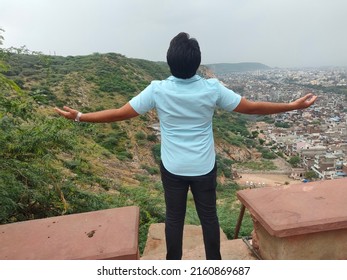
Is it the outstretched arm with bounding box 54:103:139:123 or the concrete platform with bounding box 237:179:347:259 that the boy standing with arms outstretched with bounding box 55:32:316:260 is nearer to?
the outstretched arm with bounding box 54:103:139:123

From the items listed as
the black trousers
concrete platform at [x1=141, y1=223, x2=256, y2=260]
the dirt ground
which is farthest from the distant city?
the black trousers

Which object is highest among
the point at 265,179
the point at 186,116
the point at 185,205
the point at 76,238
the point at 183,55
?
the point at 183,55

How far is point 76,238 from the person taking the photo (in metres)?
1.98

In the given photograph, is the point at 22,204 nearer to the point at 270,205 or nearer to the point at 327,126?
the point at 270,205

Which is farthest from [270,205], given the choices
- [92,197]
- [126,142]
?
[126,142]

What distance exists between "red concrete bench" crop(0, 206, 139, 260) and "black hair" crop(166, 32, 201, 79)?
91 centimetres

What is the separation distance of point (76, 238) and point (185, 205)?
0.64 m

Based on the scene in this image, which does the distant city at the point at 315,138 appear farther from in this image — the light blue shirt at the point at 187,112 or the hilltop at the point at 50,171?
the light blue shirt at the point at 187,112

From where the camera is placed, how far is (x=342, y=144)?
45.7m

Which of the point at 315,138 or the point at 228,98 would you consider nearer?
the point at 228,98

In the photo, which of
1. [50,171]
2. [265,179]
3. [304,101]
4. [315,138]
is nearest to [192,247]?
[50,171]

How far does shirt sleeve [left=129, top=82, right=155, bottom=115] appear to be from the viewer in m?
1.81

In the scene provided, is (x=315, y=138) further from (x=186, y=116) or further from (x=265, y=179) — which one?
(x=186, y=116)

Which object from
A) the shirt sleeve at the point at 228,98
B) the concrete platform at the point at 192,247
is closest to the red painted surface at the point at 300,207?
the concrete platform at the point at 192,247
